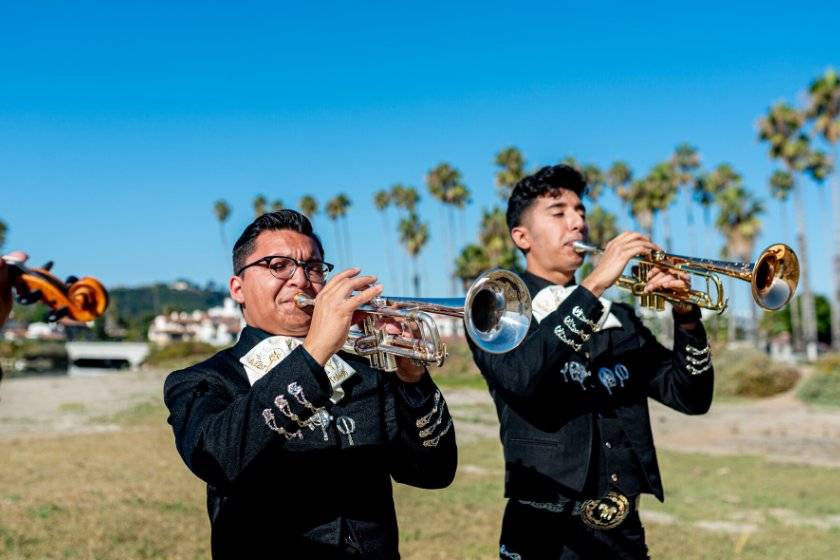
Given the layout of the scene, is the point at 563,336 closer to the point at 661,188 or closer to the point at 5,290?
the point at 5,290

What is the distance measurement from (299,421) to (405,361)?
1.75 ft

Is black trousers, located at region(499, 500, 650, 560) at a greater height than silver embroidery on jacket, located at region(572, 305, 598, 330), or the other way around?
silver embroidery on jacket, located at region(572, 305, 598, 330)

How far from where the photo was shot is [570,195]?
411cm

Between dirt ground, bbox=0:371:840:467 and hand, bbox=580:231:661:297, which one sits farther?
dirt ground, bbox=0:371:840:467

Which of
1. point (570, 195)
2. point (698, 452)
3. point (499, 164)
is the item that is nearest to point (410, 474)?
point (570, 195)

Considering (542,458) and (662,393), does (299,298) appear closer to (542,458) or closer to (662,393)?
(542,458)

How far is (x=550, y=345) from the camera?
347 centimetres

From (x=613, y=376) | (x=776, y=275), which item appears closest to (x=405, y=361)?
(x=613, y=376)

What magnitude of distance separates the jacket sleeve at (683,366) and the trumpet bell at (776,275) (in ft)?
1.02

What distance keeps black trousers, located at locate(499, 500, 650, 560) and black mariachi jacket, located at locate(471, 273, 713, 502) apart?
0.29ft

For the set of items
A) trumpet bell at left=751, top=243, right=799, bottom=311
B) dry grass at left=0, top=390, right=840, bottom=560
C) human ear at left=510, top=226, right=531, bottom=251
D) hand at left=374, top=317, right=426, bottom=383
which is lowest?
dry grass at left=0, top=390, right=840, bottom=560

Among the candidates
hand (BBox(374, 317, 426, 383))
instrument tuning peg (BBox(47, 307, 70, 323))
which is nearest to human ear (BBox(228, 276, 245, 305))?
hand (BBox(374, 317, 426, 383))

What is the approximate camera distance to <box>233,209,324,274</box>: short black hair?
3.11m

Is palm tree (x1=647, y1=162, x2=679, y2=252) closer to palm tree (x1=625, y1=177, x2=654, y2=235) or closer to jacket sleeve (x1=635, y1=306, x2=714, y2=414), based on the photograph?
palm tree (x1=625, y1=177, x2=654, y2=235)
